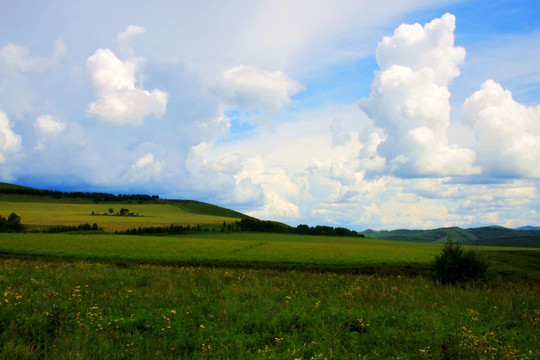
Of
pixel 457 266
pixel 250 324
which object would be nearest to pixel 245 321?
pixel 250 324

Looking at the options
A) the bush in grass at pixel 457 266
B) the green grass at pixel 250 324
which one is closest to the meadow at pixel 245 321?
the green grass at pixel 250 324

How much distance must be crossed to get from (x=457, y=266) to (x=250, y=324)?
57.1ft

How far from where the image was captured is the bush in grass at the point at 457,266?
20000 mm

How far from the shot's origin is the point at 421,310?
29.3ft

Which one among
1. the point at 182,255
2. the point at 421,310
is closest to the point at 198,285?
the point at 421,310

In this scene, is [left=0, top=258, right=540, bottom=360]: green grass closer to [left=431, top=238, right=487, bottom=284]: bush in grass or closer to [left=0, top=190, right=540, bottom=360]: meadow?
[left=0, top=190, right=540, bottom=360]: meadow

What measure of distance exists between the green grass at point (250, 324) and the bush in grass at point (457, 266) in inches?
381

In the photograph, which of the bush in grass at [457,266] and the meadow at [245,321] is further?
the bush in grass at [457,266]

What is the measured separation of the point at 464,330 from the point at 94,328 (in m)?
8.28

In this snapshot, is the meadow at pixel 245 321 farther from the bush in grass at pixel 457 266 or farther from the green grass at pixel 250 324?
the bush in grass at pixel 457 266

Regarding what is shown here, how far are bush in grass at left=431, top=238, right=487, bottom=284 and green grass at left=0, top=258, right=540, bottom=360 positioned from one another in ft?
31.8

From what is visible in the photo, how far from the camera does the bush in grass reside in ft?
65.6

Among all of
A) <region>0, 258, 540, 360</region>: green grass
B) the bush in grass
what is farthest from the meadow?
the bush in grass

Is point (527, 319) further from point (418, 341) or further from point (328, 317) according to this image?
point (328, 317)
